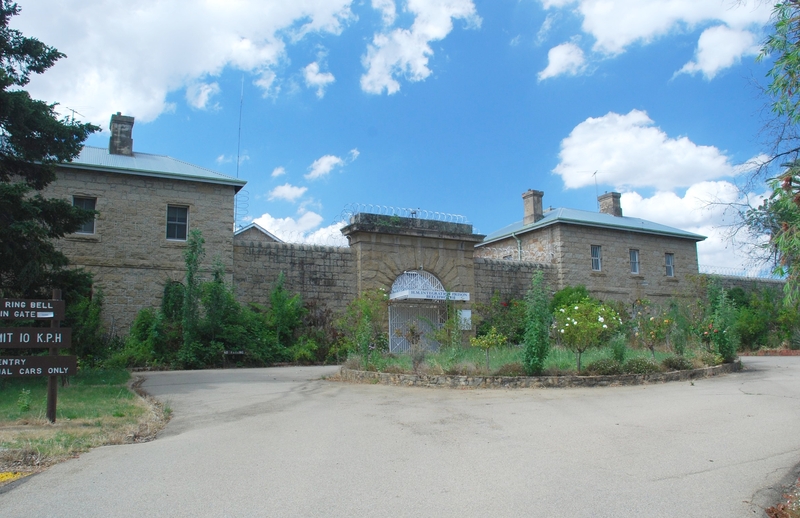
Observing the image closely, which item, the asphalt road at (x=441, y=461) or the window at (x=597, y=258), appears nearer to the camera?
the asphalt road at (x=441, y=461)

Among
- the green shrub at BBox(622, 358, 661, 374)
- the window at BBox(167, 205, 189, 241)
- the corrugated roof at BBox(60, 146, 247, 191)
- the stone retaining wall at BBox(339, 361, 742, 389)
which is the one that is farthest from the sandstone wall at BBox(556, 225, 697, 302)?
the window at BBox(167, 205, 189, 241)

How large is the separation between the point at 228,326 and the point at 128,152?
311 inches

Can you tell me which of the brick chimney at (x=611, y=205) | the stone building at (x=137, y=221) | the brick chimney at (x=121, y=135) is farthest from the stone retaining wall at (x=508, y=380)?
the brick chimney at (x=611, y=205)

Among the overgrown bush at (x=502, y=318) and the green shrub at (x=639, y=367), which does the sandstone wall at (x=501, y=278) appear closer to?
the overgrown bush at (x=502, y=318)

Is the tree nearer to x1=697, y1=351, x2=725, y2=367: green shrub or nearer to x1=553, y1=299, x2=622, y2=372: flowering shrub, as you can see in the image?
x1=553, y1=299, x2=622, y2=372: flowering shrub

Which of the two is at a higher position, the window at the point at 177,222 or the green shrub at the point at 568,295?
the window at the point at 177,222

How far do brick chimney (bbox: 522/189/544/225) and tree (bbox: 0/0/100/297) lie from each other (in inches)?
786

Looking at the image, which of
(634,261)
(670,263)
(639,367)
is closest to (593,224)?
(634,261)

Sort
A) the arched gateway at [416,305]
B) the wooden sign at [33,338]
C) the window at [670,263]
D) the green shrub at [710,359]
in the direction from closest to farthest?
the wooden sign at [33,338] → the green shrub at [710,359] → the arched gateway at [416,305] → the window at [670,263]

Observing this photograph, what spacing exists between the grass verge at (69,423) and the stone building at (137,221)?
7109mm

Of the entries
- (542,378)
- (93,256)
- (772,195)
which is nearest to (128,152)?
(93,256)

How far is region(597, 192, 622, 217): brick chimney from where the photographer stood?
31.9 meters

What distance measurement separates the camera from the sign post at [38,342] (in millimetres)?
7887

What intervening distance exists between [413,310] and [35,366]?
14332 millimetres
